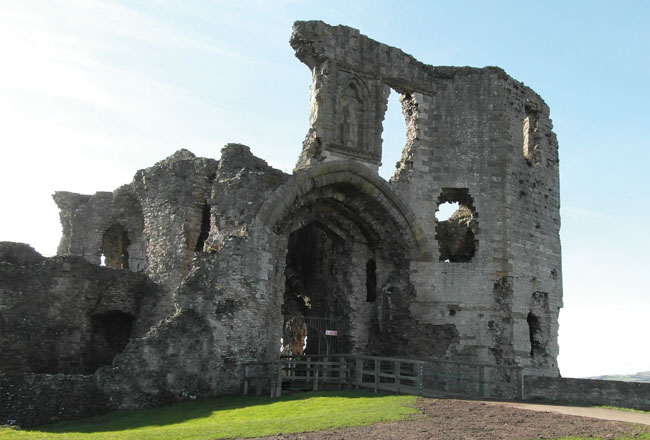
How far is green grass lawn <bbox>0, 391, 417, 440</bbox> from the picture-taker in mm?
11562

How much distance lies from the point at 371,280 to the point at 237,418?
9.73 m

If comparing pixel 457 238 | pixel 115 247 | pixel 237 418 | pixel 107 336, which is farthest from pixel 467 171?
pixel 115 247

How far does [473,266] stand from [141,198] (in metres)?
10.5

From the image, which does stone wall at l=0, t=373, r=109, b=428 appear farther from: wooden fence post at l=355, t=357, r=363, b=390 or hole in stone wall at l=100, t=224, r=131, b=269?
hole in stone wall at l=100, t=224, r=131, b=269

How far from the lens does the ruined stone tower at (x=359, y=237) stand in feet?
61.3

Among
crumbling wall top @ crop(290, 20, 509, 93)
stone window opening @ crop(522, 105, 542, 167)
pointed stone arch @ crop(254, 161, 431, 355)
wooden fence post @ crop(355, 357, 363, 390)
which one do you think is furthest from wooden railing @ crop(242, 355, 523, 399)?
crumbling wall top @ crop(290, 20, 509, 93)

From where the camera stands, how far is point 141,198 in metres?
22.3

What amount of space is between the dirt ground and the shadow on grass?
325cm

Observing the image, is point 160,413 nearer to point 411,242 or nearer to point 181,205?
point 181,205

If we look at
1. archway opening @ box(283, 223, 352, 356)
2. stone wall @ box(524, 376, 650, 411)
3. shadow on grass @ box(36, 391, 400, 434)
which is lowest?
shadow on grass @ box(36, 391, 400, 434)

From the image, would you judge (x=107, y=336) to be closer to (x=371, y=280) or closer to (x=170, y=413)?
(x=170, y=413)

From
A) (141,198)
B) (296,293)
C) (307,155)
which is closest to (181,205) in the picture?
(141,198)

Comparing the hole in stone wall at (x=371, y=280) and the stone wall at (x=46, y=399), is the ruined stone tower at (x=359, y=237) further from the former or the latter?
the stone wall at (x=46, y=399)

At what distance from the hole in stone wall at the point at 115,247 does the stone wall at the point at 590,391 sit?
578 inches
